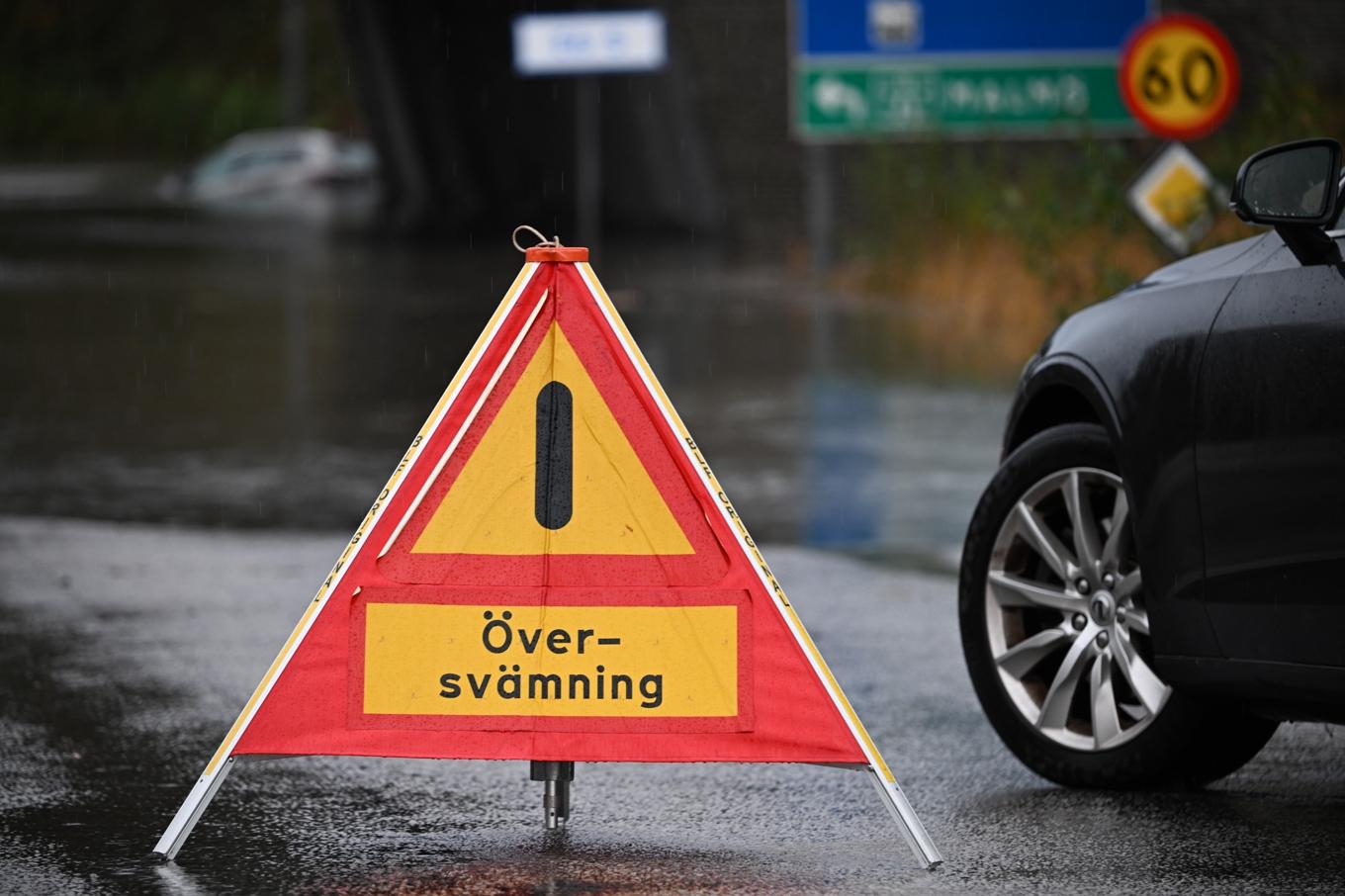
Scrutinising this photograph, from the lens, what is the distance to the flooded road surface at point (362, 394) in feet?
38.5

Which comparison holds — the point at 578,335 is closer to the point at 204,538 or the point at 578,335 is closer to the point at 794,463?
the point at 204,538

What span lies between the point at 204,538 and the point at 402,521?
17.7ft

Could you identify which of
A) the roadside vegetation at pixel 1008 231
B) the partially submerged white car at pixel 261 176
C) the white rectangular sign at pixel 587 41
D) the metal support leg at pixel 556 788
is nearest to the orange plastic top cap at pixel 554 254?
the metal support leg at pixel 556 788

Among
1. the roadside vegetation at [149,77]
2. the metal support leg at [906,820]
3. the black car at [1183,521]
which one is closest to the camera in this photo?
the metal support leg at [906,820]

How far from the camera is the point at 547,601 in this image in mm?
5371

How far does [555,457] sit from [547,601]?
0.30 metres

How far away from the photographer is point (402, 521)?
5.37 metres

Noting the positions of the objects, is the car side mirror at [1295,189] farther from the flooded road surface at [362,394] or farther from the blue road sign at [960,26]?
the blue road sign at [960,26]

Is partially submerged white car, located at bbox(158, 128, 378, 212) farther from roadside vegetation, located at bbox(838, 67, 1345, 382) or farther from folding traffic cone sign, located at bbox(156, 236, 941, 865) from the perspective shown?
folding traffic cone sign, located at bbox(156, 236, 941, 865)

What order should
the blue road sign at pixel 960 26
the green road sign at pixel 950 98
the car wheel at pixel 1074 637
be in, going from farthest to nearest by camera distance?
1. the green road sign at pixel 950 98
2. the blue road sign at pixel 960 26
3. the car wheel at pixel 1074 637

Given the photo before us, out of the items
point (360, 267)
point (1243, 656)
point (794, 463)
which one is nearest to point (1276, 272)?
point (1243, 656)

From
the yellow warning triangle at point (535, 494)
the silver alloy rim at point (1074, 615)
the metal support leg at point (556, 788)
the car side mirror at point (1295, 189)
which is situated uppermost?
the car side mirror at point (1295, 189)

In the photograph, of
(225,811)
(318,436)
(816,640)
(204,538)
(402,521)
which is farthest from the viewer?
(318,436)

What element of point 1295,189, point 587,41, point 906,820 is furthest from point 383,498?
point 587,41
